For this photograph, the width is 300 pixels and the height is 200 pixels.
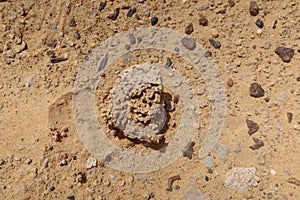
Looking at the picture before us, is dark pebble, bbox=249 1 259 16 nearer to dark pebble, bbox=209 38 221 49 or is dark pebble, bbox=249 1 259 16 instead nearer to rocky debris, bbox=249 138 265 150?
dark pebble, bbox=209 38 221 49

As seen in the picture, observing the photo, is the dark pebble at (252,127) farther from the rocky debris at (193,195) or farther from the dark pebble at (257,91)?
the rocky debris at (193,195)

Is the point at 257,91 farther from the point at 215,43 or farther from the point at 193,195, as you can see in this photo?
the point at 193,195

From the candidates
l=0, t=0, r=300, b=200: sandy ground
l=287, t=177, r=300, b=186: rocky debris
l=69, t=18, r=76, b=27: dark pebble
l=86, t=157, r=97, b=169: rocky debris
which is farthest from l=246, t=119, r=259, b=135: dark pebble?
l=69, t=18, r=76, b=27: dark pebble

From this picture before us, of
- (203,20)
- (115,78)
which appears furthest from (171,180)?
(203,20)

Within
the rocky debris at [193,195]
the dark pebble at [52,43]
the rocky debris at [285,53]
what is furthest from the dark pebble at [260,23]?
the dark pebble at [52,43]

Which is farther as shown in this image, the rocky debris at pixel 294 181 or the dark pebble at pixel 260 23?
the dark pebble at pixel 260 23

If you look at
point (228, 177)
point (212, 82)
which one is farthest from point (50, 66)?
point (228, 177)

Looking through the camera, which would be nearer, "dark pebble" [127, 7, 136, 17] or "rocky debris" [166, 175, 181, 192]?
"rocky debris" [166, 175, 181, 192]
